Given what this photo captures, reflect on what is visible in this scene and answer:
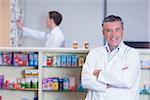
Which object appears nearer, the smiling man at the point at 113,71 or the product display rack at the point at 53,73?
the smiling man at the point at 113,71

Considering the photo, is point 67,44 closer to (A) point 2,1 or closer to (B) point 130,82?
(A) point 2,1

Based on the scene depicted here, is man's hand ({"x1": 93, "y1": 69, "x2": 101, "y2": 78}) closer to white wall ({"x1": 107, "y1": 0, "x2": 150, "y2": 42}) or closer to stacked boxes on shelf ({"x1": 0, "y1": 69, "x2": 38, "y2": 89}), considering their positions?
stacked boxes on shelf ({"x1": 0, "y1": 69, "x2": 38, "y2": 89})

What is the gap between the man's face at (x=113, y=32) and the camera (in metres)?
2.38

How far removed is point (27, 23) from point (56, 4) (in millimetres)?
611

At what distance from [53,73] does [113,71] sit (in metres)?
1.04

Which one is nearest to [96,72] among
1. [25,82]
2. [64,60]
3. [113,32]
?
[113,32]

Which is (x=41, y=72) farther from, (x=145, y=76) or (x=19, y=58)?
(x=145, y=76)

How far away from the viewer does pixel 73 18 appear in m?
5.45

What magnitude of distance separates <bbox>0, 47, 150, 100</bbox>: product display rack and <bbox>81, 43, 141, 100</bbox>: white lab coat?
630mm

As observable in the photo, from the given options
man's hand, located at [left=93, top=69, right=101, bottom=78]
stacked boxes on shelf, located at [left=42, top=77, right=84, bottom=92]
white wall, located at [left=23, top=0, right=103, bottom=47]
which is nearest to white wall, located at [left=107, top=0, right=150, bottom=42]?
white wall, located at [left=23, top=0, right=103, bottom=47]

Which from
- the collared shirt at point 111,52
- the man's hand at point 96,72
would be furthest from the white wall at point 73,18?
the man's hand at point 96,72

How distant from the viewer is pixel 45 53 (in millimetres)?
3168

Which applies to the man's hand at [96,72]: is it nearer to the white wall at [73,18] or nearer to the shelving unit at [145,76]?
the shelving unit at [145,76]

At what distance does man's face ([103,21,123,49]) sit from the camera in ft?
7.81
